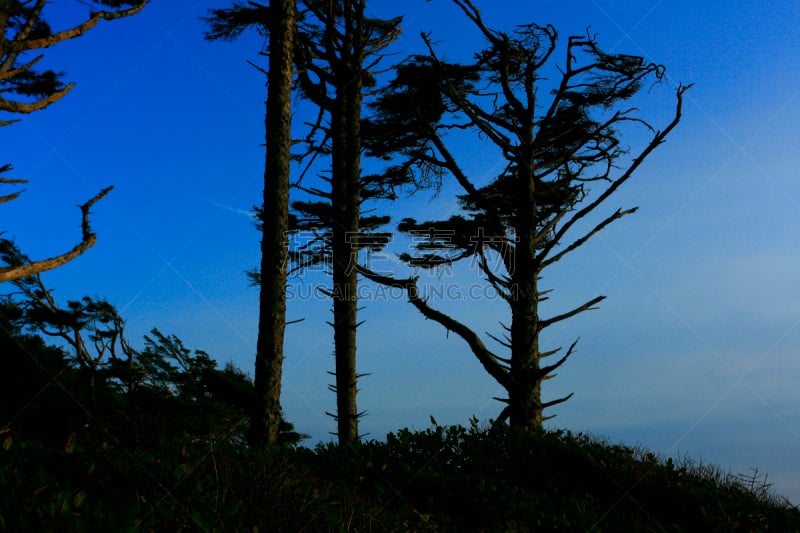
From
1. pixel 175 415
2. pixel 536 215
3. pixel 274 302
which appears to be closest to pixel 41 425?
pixel 175 415

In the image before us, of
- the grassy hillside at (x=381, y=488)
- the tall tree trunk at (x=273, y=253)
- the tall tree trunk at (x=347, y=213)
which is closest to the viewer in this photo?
the grassy hillside at (x=381, y=488)

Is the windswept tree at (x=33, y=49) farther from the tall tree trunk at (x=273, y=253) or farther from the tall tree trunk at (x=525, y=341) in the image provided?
the tall tree trunk at (x=525, y=341)

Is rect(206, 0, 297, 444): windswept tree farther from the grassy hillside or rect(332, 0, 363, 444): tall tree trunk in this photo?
rect(332, 0, 363, 444): tall tree trunk

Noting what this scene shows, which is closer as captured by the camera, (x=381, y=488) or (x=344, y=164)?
(x=381, y=488)

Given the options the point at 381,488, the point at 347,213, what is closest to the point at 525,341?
the point at 347,213

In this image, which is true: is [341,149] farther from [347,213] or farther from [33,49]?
[33,49]

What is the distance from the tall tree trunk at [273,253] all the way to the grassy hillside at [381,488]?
0.74m

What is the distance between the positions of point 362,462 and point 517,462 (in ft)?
6.29

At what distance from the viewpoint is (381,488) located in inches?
211

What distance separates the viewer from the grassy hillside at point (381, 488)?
383 cm

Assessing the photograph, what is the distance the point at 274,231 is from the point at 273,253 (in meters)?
0.30

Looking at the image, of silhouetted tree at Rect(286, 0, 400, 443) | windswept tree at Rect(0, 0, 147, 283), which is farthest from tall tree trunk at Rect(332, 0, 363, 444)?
windswept tree at Rect(0, 0, 147, 283)

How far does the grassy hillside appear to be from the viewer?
3.83m

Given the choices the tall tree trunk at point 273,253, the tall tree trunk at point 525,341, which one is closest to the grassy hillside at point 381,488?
the tall tree trunk at point 273,253
